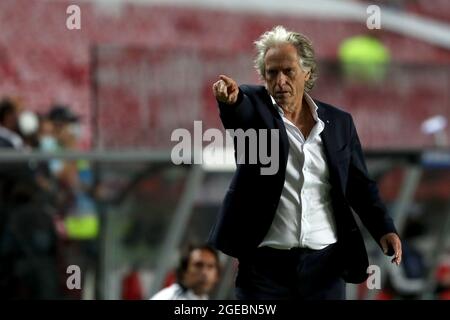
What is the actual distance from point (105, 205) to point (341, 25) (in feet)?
18.2

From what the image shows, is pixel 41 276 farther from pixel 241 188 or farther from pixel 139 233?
pixel 241 188

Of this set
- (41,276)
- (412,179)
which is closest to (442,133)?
(412,179)

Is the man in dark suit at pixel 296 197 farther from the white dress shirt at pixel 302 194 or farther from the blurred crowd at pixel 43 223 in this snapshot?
the blurred crowd at pixel 43 223

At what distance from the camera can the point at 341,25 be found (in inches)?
516

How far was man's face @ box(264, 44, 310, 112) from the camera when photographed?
4461mm

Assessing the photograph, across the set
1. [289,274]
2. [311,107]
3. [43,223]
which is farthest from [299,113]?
[43,223]

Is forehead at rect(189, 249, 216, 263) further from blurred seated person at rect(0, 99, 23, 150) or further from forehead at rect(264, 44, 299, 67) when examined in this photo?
forehead at rect(264, 44, 299, 67)

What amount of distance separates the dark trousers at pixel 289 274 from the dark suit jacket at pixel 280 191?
0.05 m


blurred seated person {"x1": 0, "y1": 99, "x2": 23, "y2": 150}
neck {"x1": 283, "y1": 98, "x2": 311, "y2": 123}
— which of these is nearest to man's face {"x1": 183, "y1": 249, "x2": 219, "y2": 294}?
neck {"x1": 283, "y1": 98, "x2": 311, "y2": 123}

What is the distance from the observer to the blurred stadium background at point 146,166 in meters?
7.66

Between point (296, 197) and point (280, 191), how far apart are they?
7 cm

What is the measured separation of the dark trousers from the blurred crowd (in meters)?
2.90

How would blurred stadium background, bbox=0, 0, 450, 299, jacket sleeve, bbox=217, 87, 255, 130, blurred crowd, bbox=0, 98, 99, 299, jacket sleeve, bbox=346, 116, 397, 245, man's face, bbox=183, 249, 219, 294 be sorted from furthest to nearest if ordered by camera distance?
1. blurred stadium background, bbox=0, 0, 450, 299
2. blurred crowd, bbox=0, 98, 99, 299
3. man's face, bbox=183, 249, 219, 294
4. jacket sleeve, bbox=346, 116, 397, 245
5. jacket sleeve, bbox=217, 87, 255, 130

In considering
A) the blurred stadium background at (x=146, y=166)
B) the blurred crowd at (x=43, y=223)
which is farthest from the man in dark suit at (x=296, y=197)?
the blurred crowd at (x=43, y=223)
